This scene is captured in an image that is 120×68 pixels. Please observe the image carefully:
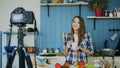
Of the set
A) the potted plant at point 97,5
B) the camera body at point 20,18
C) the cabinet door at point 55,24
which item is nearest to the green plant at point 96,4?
the potted plant at point 97,5

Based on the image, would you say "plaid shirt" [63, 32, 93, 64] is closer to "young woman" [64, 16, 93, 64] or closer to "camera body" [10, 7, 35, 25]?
"young woman" [64, 16, 93, 64]

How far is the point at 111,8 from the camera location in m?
4.02

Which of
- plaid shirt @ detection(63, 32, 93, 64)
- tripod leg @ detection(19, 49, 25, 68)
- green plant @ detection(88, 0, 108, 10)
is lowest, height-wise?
plaid shirt @ detection(63, 32, 93, 64)

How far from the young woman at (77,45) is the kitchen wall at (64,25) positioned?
143 cm

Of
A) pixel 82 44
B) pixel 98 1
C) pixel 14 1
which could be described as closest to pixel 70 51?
pixel 82 44

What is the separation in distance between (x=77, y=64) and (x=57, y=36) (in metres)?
1.88

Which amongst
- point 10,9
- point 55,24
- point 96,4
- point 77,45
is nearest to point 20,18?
point 77,45

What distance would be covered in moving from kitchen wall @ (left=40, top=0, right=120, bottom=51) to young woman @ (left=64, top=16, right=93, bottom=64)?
1.43 meters

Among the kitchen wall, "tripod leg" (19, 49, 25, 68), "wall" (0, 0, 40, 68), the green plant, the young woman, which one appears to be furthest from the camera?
"wall" (0, 0, 40, 68)

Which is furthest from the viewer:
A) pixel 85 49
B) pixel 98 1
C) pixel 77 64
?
pixel 98 1

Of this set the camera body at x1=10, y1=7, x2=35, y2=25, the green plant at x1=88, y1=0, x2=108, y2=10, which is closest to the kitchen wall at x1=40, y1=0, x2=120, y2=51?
the green plant at x1=88, y1=0, x2=108, y2=10

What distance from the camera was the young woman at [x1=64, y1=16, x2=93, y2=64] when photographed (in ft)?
8.36

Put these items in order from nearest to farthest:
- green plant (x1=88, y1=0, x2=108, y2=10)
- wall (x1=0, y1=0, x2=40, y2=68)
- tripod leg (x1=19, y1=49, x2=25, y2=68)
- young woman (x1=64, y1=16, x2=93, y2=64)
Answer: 1. tripod leg (x1=19, y1=49, x2=25, y2=68)
2. young woman (x1=64, y1=16, x2=93, y2=64)
3. green plant (x1=88, y1=0, x2=108, y2=10)
4. wall (x1=0, y1=0, x2=40, y2=68)

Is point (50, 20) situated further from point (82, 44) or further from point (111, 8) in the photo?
point (82, 44)
